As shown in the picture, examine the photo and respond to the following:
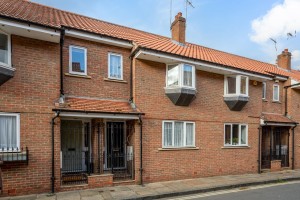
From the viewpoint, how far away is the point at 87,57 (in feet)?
30.7

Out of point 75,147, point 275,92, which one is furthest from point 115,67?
point 275,92

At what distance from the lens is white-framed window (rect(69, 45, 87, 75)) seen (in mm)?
9046

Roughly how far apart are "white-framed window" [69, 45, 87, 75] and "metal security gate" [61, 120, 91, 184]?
2104 millimetres

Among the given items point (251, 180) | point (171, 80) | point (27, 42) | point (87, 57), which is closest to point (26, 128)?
point (27, 42)

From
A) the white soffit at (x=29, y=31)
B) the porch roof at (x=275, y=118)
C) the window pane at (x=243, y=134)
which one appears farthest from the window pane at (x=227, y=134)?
the white soffit at (x=29, y=31)

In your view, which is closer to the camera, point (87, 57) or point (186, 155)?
point (87, 57)

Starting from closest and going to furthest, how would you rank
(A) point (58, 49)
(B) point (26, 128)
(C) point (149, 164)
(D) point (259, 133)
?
(B) point (26, 128) < (A) point (58, 49) < (C) point (149, 164) < (D) point (259, 133)

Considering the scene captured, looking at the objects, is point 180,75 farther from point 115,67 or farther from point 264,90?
point 264,90

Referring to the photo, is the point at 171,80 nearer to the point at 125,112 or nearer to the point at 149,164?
the point at 125,112

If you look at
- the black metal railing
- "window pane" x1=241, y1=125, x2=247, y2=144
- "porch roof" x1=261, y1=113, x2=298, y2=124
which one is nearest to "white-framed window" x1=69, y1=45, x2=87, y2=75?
the black metal railing

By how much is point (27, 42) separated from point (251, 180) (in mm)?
10097

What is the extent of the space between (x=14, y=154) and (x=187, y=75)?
6.89 m

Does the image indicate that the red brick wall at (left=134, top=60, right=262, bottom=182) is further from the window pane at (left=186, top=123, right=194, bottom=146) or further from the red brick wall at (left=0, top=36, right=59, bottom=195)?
the red brick wall at (left=0, top=36, right=59, bottom=195)

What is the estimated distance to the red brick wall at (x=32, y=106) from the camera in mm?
7438
